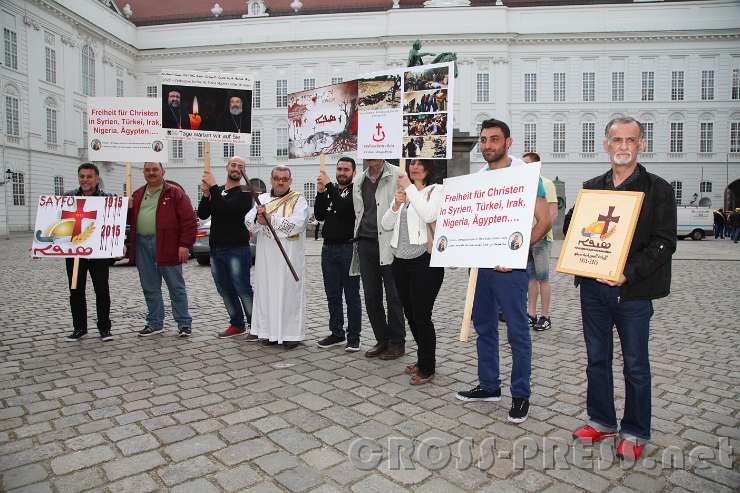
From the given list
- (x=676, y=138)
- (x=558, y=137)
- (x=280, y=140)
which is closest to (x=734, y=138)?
(x=676, y=138)

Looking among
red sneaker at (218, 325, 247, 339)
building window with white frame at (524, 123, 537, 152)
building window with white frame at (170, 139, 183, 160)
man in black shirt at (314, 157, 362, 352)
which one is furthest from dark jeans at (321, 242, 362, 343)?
building window with white frame at (170, 139, 183, 160)

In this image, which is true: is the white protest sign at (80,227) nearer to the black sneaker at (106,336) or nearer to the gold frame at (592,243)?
the black sneaker at (106,336)

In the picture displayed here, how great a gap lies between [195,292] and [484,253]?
672 cm

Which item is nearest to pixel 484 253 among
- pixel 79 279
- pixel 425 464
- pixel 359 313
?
pixel 425 464

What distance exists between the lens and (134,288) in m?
9.73

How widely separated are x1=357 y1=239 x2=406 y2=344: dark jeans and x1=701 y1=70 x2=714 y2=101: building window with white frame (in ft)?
169

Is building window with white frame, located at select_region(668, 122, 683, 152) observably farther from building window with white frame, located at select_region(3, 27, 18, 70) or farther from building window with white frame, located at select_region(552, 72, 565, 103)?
building window with white frame, located at select_region(3, 27, 18, 70)

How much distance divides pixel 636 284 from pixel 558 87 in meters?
48.5

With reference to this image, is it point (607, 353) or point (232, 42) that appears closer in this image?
point (607, 353)

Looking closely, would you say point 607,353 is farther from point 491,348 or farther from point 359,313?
point 359,313

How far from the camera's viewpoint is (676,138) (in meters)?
46.8

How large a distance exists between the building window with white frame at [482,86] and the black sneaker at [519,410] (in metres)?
46.0

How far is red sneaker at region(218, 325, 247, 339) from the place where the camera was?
20.2 feet

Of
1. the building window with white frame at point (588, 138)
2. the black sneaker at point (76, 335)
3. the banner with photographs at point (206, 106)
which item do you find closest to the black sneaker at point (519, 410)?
the banner with photographs at point (206, 106)
